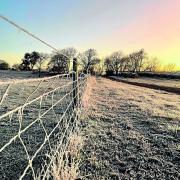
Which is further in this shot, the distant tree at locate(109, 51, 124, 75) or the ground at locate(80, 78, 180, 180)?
the distant tree at locate(109, 51, 124, 75)

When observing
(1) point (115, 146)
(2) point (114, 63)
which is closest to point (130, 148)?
(1) point (115, 146)

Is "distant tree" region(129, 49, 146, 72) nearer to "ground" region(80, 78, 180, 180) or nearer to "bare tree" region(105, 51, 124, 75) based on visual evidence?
"bare tree" region(105, 51, 124, 75)

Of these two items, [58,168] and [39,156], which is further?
[39,156]

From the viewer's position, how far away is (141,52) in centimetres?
12019

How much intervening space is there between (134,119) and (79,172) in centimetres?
412

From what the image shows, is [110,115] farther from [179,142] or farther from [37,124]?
[179,142]

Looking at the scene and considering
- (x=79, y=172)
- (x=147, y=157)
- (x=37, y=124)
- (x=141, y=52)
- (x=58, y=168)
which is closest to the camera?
(x=58, y=168)

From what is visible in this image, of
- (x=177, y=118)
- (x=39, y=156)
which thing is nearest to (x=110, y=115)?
(x=177, y=118)

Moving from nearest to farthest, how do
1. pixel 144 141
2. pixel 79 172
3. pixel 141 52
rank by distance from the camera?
pixel 79 172
pixel 144 141
pixel 141 52

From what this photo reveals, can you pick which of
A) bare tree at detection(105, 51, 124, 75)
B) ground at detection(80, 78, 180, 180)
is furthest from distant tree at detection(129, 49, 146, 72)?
ground at detection(80, 78, 180, 180)

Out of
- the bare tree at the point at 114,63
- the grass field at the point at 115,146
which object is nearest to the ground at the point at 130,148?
the grass field at the point at 115,146

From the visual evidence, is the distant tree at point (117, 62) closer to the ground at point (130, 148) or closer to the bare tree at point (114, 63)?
the bare tree at point (114, 63)

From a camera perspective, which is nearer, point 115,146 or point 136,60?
point 115,146

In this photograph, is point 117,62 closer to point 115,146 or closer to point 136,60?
point 136,60
